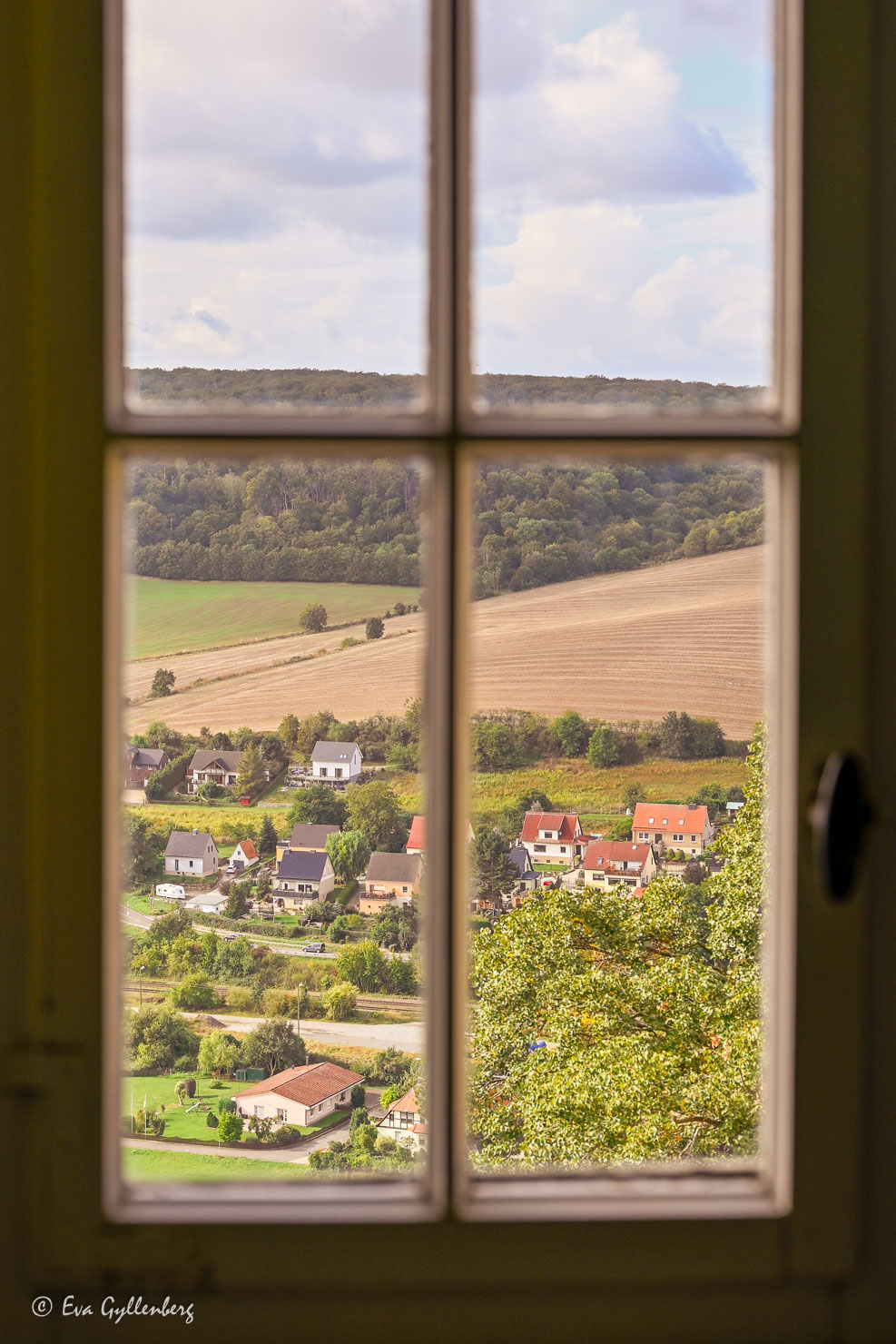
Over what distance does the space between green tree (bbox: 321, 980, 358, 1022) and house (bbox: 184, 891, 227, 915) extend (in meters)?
0.12

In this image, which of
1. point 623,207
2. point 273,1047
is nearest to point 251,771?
point 273,1047

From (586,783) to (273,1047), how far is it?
1.25ft

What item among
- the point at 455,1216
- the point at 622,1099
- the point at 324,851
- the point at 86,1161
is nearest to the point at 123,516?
the point at 324,851

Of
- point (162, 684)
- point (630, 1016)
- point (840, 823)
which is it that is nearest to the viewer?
point (840, 823)

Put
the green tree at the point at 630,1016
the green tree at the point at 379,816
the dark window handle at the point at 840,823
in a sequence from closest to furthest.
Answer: the dark window handle at the point at 840,823 < the green tree at the point at 379,816 < the green tree at the point at 630,1016

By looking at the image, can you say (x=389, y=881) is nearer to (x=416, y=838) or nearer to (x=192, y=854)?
(x=416, y=838)

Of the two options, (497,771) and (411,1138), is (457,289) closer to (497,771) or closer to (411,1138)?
(497,771)

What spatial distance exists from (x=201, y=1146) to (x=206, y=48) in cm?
98

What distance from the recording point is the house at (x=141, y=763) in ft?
2.93

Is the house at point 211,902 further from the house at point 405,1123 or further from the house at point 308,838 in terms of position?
the house at point 405,1123

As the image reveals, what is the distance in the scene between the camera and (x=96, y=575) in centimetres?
83

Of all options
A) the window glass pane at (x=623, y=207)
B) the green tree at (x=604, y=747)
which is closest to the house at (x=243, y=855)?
the green tree at (x=604, y=747)

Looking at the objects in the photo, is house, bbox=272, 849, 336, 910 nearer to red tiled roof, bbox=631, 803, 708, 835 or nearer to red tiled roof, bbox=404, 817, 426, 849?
red tiled roof, bbox=404, 817, 426, 849

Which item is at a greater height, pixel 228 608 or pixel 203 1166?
pixel 228 608
